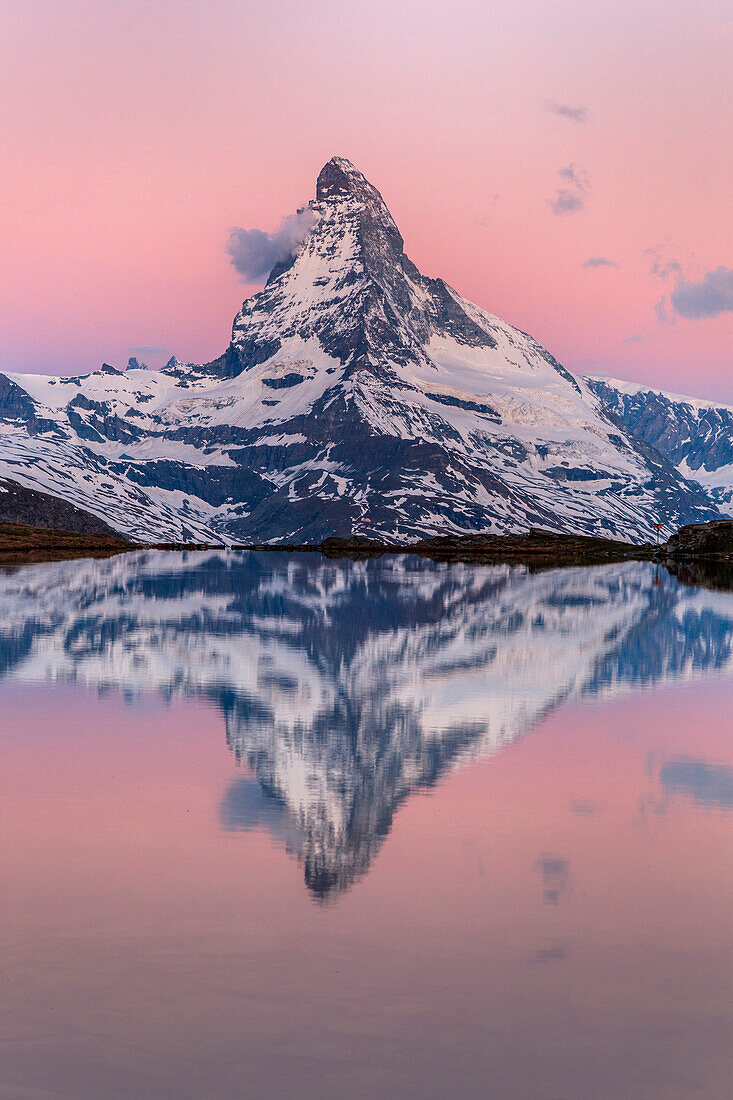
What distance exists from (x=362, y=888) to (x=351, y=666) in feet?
136

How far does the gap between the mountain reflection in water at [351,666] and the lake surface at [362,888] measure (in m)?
0.33

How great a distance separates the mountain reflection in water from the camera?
3338 centimetres

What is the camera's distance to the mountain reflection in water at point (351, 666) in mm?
33375

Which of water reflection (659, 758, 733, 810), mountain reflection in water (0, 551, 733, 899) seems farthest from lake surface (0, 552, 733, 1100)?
mountain reflection in water (0, 551, 733, 899)

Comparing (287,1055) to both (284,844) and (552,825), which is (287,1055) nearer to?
(284,844)

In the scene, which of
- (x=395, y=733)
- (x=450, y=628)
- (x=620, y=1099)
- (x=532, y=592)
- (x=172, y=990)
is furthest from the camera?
(x=532, y=592)

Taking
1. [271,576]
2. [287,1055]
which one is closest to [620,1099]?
[287,1055]

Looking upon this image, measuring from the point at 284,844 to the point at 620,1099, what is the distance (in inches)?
510

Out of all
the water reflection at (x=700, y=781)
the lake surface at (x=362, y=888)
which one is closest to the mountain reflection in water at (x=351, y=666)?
the water reflection at (x=700, y=781)

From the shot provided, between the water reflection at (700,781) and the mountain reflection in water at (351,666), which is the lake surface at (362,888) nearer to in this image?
the water reflection at (700,781)

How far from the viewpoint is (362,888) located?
24125mm

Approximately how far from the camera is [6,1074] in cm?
1603

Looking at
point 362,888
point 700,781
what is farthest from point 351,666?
point 362,888

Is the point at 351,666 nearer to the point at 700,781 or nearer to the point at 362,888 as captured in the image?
the point at 700,781
